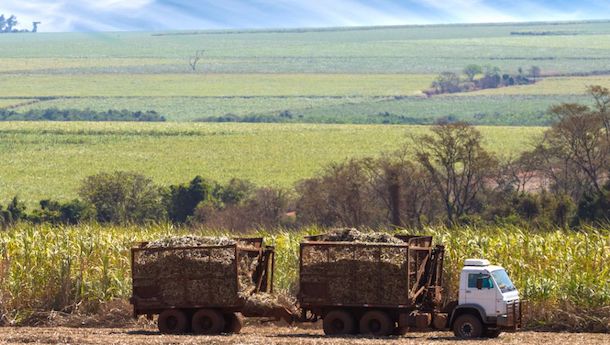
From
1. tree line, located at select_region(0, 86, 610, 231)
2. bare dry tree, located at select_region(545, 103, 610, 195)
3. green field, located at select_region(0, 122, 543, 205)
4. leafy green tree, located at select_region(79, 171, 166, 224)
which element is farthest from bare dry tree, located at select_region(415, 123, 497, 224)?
green field, located at select_region(0, 122, 543, 205)

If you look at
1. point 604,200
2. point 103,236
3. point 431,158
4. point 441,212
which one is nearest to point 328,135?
point 431,158

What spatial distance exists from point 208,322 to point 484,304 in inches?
196

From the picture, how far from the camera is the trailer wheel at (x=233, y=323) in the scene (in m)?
24.6

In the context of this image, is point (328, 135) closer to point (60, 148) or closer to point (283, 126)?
point (283, 126)

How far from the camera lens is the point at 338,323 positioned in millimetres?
24125

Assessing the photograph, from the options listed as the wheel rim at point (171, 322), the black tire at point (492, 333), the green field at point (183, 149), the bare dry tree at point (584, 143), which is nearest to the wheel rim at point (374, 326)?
the black tire at point (492, 333)

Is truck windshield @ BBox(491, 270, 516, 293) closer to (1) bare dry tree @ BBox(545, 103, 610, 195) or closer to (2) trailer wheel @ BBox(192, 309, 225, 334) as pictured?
(2) trailer wheel @ BBox(192, 309, 225, 334)

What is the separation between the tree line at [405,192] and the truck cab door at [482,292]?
110 feet

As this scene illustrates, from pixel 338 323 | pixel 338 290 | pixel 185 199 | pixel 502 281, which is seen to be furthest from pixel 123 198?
pixel 502 281

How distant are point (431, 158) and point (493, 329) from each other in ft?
177

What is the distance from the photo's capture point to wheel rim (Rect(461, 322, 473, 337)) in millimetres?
23609

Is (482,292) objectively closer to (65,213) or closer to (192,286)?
(192,286)

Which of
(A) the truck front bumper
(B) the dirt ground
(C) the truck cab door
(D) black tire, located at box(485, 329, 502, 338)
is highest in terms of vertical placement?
(C) the truck cab door

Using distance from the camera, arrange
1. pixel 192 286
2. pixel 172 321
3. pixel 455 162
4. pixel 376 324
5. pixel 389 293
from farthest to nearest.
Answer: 1. pixel 455 162
2. pixel 172 321
3. pixel 192 286
4. pixel 376 324
5. pixel 389 293
